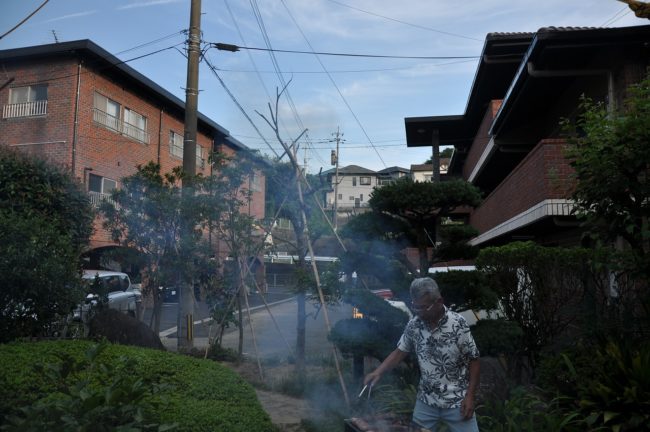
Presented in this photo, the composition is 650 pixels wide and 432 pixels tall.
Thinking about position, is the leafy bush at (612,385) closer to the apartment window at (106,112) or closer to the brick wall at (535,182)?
the brick wall at (535,182)

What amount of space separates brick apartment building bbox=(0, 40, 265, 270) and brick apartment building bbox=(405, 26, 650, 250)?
7777mm

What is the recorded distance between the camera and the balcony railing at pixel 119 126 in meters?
18.3

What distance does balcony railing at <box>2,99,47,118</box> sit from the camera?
17.7m

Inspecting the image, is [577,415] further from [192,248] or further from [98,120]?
[98,120]

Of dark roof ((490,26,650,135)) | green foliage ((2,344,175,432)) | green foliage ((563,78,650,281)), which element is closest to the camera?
green foliage ((2,344,175,432))

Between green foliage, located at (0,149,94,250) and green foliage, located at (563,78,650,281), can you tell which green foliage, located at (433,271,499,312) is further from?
green foliage, located at (0,149,94,250)

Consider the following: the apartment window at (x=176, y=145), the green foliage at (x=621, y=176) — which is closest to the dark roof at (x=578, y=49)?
the green foliage at (x=621, y=176)

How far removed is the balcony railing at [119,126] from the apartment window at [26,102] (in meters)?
1.65

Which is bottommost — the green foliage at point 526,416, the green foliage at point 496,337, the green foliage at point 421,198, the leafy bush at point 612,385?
the green foliage at point 526,416

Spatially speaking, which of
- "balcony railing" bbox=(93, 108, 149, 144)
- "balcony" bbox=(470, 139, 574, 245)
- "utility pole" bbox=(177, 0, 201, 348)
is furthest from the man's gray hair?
"balcony railing" bbox=(93, 108, 149, 144)

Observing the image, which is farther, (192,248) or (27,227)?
(192,248)

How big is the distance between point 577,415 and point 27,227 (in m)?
5.63

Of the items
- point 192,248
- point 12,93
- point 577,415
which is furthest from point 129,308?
point 577,415

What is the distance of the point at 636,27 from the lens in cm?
779
